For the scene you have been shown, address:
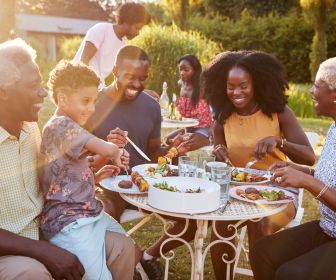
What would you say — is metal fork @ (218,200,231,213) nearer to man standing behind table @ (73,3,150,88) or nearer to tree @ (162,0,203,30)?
man standing behind table @ (73,3,150,88)

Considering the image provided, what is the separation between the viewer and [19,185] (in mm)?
2541

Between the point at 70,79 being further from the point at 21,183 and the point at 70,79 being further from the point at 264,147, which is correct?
the point at 264,147

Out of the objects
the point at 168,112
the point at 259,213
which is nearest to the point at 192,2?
the point at 168,112

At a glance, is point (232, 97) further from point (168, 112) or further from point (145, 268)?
point (168, 112)

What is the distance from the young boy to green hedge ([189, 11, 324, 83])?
18.7 meters

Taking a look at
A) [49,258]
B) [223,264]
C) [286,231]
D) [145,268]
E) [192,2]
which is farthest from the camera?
[192,2]

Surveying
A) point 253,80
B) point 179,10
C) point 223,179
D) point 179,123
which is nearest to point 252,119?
point 253,80

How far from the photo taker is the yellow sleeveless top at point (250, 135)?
373 cm

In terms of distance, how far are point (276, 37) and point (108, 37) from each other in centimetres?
1723

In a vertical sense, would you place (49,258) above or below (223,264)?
→ above

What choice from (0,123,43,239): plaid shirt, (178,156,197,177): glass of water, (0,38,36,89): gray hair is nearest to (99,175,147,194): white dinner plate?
(178,156,197,177): glass of water

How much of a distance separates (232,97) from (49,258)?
1.94 m

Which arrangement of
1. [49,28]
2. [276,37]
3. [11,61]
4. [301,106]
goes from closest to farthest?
1. [11,61]
2. [301,106]
3. [276,37]
4. [49,28]

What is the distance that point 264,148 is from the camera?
331 centimetres
